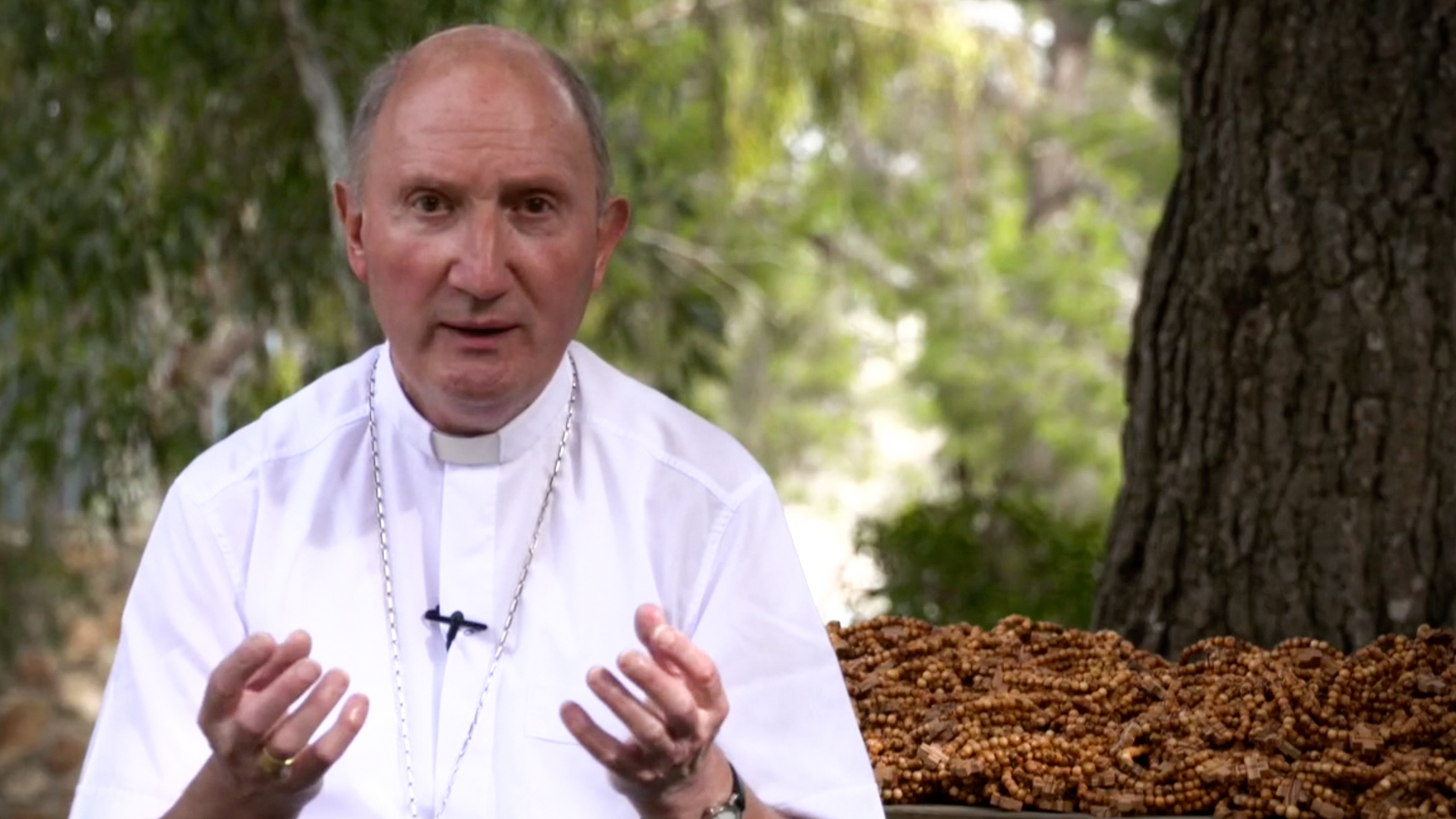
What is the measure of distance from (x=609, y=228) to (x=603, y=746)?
0.82 m

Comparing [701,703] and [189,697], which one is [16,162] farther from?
[701,703]

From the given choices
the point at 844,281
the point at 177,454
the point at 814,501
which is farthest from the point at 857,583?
the point at 814,501

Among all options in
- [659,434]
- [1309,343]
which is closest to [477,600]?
[659,434]

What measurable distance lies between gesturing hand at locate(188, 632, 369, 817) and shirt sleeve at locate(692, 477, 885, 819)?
1.85ft

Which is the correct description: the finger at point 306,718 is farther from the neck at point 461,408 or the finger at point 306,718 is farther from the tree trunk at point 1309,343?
the tree trunk at point 1309,343

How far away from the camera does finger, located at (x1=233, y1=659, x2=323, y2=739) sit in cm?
196

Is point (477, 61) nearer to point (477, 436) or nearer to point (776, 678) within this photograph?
point (477, 436)

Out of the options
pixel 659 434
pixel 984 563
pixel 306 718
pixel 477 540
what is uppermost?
pixel 984 563

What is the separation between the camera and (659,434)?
2717 mm

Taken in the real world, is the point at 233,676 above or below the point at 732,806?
above

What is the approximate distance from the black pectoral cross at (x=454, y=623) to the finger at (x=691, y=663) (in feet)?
1.79

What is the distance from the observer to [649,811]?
2234mm

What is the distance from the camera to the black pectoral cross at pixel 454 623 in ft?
8.45

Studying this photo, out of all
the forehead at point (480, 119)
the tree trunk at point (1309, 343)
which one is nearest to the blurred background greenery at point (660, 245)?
the tree trunk at point (1309, 343)
